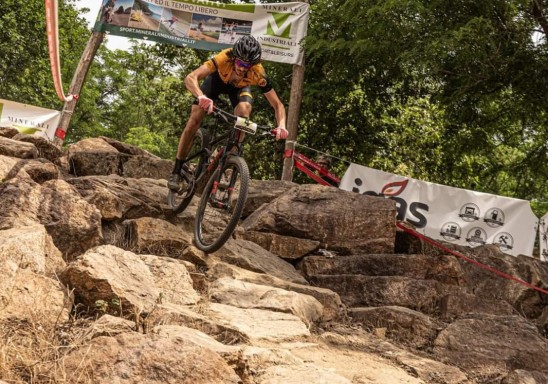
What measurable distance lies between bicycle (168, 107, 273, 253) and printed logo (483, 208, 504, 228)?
6.01m

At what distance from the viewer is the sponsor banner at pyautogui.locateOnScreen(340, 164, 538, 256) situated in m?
11.0

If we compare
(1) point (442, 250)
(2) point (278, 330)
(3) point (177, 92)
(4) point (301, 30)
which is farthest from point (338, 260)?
(3) point (177, 92)

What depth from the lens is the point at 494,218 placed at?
11.1 metres

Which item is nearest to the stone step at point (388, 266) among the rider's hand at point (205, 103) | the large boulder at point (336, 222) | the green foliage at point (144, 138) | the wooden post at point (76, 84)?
the large boulder at point (336, 222)

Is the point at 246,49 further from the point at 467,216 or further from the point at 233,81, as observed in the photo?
the point at 467,216

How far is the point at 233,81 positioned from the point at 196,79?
50 centimetres

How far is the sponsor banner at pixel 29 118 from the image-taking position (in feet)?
44.1

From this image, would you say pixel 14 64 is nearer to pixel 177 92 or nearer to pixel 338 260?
pixel 177 92

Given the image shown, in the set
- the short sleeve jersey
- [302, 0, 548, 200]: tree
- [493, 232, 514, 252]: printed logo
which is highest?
[302, 0, 548, 200]: tree

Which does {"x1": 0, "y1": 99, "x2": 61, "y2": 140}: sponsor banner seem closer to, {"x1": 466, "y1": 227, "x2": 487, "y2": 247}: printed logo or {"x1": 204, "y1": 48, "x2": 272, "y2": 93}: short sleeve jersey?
{"x1": 204, "y1": 48, "x2": 272, "y2": 93}: short sleeve jersey

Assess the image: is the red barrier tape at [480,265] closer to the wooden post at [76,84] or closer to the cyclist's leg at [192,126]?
the cyclist's leg at [192,126]

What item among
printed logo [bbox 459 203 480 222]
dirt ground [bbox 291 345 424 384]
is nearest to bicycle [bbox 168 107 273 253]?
dirt ground [bbox 291 345 424 384]

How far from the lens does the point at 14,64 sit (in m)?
25.9

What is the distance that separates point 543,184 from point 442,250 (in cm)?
612
